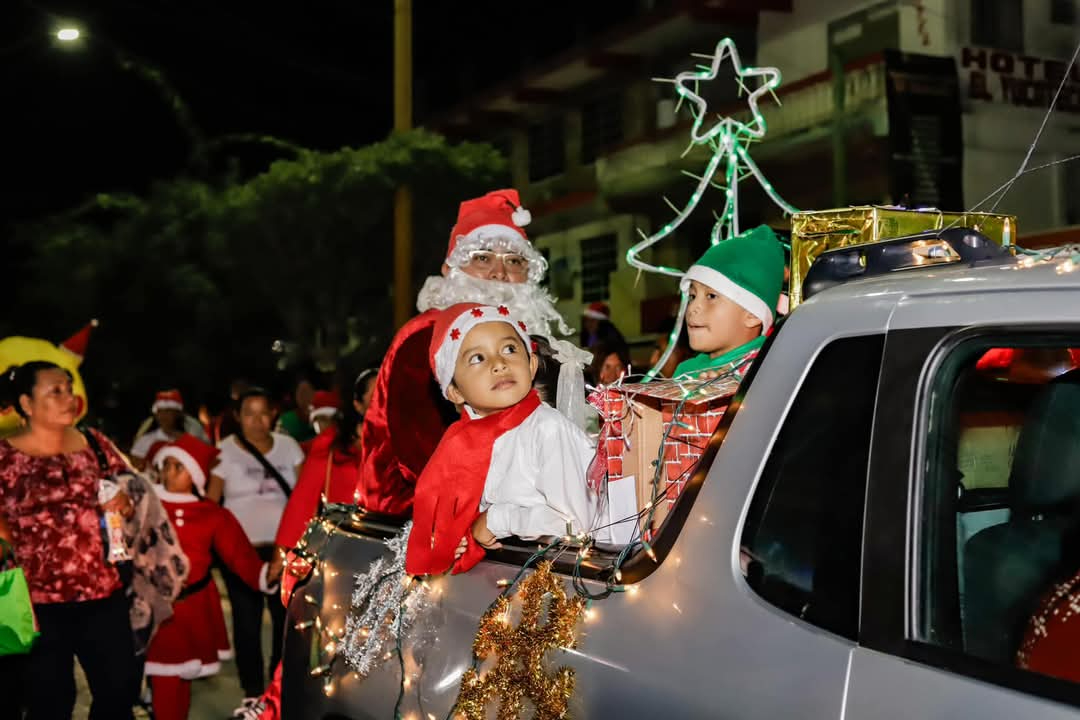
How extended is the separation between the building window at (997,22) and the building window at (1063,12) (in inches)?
18.4

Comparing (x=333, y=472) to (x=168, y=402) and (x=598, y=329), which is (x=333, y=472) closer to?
(x=598, y=329)

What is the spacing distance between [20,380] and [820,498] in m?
4.42

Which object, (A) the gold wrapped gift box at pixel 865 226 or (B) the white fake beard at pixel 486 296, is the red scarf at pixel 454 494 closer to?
(A) the gold wrapped gift box at pixel 865 226

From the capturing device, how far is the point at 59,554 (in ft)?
17.5

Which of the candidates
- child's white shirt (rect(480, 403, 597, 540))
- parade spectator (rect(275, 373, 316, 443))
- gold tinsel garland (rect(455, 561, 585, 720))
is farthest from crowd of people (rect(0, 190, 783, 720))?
parade spectator (rect(275, 373, 316, 443))

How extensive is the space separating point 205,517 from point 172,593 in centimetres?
141

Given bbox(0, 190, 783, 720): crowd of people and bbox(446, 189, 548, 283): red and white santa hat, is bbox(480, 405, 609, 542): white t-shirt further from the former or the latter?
bbox(446, 189, 548, 283): red and white santa hat

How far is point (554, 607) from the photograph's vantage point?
2.43m

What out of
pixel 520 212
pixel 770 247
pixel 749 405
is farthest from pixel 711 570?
pixel 520 212

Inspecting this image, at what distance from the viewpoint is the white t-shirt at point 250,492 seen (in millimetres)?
7832

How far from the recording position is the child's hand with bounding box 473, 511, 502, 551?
2.88 metres

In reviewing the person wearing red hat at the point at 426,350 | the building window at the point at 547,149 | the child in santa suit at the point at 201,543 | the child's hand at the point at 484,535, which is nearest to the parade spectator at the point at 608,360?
the person wearing red hat at the point at 426,350

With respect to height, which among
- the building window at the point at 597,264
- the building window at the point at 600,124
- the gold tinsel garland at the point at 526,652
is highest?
the building window at the point at 600,124

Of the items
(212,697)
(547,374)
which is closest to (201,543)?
(212,697)
